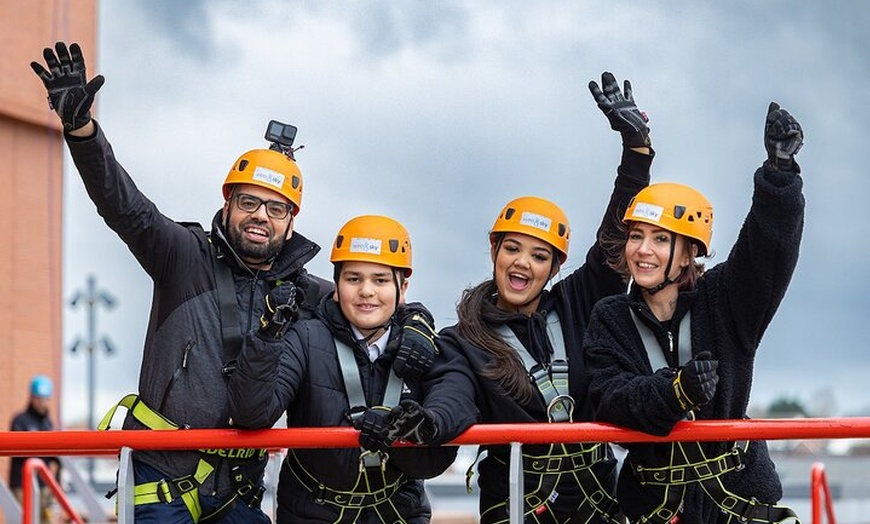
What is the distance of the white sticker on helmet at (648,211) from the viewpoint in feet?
14.7

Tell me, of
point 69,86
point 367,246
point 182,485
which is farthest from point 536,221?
point 69,86

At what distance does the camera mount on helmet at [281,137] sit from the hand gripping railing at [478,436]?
150 cm

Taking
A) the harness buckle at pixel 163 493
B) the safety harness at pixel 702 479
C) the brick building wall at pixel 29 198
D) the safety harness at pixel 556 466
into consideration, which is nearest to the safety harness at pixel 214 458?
the harness buckle at pixel 163 493

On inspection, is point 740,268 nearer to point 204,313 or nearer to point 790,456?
point 204,313

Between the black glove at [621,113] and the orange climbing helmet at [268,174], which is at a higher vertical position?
the black glove at [621,113]

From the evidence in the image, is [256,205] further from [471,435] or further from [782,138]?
[782,138]

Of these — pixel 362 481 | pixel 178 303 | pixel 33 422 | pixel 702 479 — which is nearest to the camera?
pixel 702 479

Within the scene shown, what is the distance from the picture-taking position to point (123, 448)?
170 inches

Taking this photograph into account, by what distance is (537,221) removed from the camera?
194 inches

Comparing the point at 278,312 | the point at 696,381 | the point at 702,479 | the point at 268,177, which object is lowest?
the point at 702,479

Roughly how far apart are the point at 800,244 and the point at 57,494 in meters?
5.78

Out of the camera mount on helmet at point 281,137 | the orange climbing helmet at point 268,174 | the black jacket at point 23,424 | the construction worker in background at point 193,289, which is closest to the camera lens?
the construction worker in background at point 193,289

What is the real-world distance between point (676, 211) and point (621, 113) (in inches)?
25.6

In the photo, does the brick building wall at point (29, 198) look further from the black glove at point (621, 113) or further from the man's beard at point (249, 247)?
the black glove at point (621, 113)
